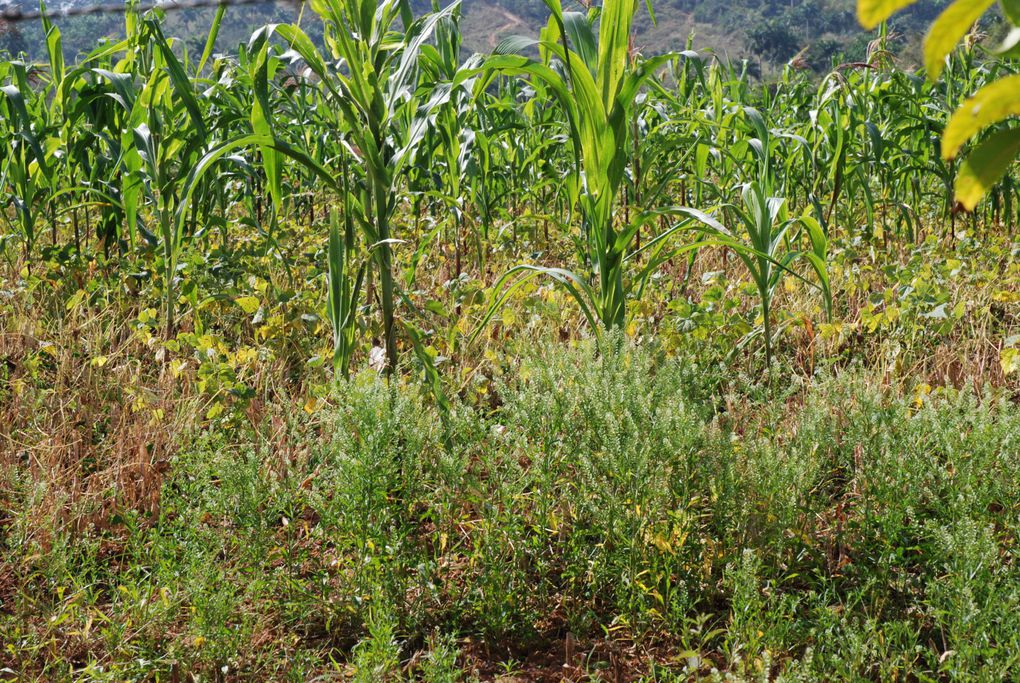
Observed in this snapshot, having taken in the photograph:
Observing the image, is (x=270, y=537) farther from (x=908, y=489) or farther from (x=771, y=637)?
(x=908, y=489)

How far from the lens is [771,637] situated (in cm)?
146

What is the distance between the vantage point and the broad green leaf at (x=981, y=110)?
0.44 metres

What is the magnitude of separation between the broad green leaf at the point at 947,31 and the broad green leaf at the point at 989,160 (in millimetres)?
56

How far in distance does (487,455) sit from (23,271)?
7.95 feet

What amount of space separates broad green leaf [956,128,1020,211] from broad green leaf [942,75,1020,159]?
1 cm

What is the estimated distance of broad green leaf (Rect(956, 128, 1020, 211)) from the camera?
0.47 meters

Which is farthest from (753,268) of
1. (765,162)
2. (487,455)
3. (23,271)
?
(23,271)

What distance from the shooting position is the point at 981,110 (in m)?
0.45

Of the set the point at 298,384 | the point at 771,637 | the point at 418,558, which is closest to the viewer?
the point at 771,637

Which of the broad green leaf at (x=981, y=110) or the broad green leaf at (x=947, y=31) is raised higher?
the broad green leaf at (x=947, y=31)

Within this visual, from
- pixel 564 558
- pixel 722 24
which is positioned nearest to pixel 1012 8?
pixel 564 558

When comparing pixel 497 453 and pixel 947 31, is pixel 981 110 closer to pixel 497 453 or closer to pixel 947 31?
pixel 947 31

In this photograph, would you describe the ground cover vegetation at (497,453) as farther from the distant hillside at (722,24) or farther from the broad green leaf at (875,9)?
the distant hillside at (722,24)

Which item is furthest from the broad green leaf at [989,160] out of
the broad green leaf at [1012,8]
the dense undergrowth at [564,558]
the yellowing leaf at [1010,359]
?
the yellowing leaf at [1010,359]
